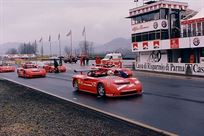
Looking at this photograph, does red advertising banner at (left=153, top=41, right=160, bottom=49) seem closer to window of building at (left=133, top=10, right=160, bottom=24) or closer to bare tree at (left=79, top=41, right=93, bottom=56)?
window of building at (left=133, top=10, right=160, bottom=24)

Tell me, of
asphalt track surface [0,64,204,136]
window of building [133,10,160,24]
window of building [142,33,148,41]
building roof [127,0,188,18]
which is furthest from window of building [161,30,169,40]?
asphalt track surface [0,64,204,136]

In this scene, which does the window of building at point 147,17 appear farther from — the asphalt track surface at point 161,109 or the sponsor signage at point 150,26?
the asphalt track surface at point 161,109

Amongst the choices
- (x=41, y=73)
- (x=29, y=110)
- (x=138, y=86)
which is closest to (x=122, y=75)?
(x=138, y=86)

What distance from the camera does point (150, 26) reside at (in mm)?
40875

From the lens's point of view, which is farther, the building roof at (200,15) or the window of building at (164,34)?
the window of building at (164,34)

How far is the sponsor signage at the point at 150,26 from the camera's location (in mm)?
39566

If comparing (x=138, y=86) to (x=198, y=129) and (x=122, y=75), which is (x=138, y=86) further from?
(x=198, y=129)

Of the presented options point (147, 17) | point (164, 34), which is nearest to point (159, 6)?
point (147, 17)

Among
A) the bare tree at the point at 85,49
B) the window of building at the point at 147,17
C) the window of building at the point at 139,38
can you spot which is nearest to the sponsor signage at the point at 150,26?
the window of building at the point at 147,17

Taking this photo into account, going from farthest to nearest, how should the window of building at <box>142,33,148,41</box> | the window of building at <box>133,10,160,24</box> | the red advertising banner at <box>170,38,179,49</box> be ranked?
the window of building at <box>142,33,148,41</box>
the window of building at <box>133,10,160,24</box>
the red advertising banner at <box>170,38,179,49</box>

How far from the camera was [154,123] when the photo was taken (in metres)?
9.23

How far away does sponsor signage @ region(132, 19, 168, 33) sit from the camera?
39.6m

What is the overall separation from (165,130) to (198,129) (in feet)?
2.65

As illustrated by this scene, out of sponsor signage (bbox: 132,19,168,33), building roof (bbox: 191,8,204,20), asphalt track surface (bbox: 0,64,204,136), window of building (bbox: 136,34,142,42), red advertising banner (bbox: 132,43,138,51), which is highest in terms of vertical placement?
building roof (bbox: 191,8,204,20)
